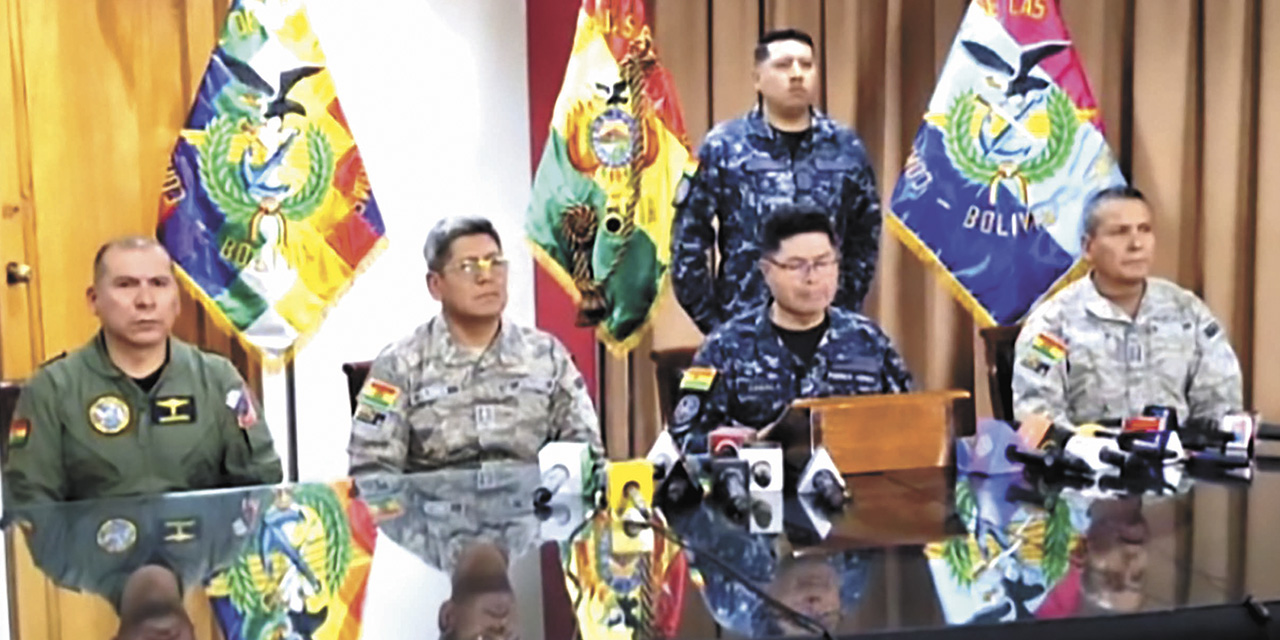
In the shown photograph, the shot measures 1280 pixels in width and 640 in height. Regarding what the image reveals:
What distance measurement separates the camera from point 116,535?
185 cm

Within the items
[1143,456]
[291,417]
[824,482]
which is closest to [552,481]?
[824,482]

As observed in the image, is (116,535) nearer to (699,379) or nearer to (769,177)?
(699,379)

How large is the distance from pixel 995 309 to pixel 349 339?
2.01 meters

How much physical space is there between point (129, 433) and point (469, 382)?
2.13ft

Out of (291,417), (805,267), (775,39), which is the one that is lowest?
(291,417)

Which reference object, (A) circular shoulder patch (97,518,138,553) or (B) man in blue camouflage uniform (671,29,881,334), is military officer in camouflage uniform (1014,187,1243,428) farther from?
(A) circular shoulder patch (97,518,138,553)

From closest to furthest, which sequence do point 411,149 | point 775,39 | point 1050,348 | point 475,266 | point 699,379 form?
point 699,379 → point 475,266 → point 1050,348 → point 775,39 → point 411,149

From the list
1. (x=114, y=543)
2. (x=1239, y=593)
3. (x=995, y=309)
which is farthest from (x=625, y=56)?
(x=1239, y=593)

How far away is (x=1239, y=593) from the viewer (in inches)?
56.2

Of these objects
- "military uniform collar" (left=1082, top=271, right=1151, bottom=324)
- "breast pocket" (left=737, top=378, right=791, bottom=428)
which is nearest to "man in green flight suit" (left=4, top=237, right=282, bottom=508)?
"breast pocket" (left=737, top=378, right=791, bottom=428)

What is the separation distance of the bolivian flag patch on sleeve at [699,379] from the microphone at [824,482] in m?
0.49

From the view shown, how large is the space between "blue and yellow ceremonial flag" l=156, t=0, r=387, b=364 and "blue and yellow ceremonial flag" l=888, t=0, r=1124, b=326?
1520 mm

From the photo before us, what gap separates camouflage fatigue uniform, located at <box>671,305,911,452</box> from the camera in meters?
2.64

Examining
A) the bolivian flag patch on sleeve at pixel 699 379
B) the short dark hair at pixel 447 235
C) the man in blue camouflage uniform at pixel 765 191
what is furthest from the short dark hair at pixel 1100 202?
the short dark hair at pixel 447 235
